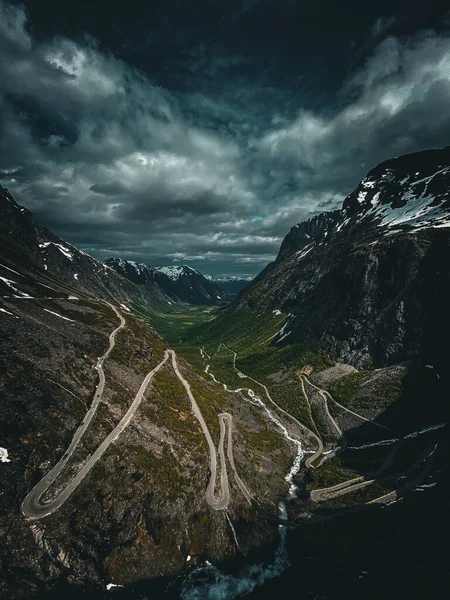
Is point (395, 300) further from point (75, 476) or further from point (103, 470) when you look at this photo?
point (75, 476)

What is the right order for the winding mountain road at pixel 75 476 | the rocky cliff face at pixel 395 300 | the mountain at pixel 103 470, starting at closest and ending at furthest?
the mountain at pixel 103 470
the winding mountain road at pixel 75 476
the rocky cliff face at pixel 395 300

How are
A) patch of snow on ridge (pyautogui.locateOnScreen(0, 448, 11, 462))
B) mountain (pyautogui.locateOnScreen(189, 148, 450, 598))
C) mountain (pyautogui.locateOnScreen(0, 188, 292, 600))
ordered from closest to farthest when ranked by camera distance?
mountain (pyautogui.locateOnScreen(0, 188, 292, 600)) → patch of snow on ridge (pyautogui.locateOnScreen(0, 448, 11, 462)) → mountain (pyautogui.locateOnScreen(189, 148, 450, 598))

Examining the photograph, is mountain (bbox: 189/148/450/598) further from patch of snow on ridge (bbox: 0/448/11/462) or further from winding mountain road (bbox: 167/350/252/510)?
patch of snow on ridge (bbox: 0/448/11/462)

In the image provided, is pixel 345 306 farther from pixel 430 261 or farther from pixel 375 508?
pixel 375 508

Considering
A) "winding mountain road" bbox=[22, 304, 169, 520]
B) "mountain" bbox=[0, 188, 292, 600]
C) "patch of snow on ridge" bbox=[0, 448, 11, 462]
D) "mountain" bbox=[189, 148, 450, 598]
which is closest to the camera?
"mountain" bbox=[0, 188, 292, 600]

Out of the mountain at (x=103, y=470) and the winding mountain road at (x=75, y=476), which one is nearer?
the mountain at (x=103, y=470)

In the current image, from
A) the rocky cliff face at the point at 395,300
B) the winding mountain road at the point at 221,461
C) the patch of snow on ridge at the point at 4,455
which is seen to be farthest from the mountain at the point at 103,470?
the rocky cliff face at the point at 395,300

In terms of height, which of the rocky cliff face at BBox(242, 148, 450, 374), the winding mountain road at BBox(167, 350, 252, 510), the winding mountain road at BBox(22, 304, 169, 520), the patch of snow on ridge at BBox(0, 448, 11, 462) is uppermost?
the rocky cliff face at BBox(242, 148, 450, 374)

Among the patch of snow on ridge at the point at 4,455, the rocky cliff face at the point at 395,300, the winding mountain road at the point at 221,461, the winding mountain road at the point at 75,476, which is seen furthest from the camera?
the rocky cliff face at the point at 395,300

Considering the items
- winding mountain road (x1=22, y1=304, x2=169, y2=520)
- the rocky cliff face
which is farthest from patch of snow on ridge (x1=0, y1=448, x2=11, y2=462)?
the rocky cliff face

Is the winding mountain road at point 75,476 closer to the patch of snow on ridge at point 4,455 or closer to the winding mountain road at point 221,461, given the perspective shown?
the patch of snow on ridge at point 4,455

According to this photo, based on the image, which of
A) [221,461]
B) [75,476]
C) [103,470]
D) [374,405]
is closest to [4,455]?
[75,476]
